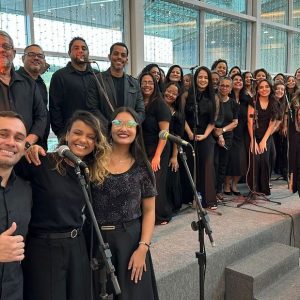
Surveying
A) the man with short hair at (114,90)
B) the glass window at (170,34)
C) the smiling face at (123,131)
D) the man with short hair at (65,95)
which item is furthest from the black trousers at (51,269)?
the glass window at (170,34)

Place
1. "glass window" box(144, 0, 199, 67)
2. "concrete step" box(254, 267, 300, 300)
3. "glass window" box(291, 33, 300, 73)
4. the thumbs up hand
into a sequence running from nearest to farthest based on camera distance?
the thumbs up hand
"concrete step" box(254, 267, 300, 300)
"glass window" box(144, 0, 199, 67)
"glass window" box(291, 33, 300, 73)

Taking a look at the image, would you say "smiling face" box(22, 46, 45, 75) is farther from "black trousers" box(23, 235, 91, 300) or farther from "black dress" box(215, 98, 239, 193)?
"black dress" box(215, 98, 239, 193)

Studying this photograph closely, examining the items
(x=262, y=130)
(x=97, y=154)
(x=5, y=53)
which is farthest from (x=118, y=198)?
(x=262, y=130)

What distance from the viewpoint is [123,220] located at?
66.3 inches

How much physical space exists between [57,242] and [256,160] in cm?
306

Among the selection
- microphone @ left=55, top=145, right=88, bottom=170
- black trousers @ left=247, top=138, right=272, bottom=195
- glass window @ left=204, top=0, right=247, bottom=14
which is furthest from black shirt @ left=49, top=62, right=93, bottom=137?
glass window @ left=204, top=0, right=247, bottom=14

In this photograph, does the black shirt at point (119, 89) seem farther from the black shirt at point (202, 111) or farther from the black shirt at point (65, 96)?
the black shirt at point (202, 111)

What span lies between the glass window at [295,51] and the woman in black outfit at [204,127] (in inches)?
225

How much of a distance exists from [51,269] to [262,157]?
10.3 feet

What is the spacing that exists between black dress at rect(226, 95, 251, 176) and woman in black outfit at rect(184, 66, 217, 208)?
529mm

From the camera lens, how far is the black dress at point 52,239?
4.76 ft

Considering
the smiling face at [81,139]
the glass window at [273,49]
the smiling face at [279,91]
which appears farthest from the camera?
the glass window at [273,49]

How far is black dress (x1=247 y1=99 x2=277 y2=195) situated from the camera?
4.00 meters

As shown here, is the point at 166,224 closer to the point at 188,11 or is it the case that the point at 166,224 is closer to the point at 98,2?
the point at 98,2
